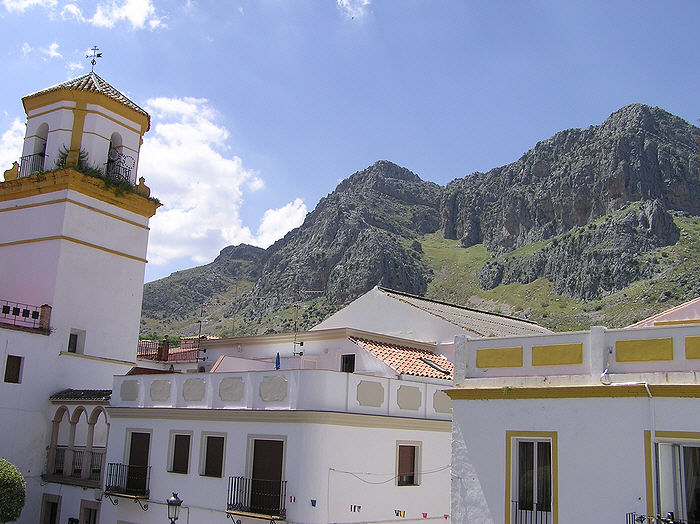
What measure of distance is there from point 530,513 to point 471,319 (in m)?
18.8

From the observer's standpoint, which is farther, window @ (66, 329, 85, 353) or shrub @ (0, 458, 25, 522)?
window @ (66, 329, 85, 353)

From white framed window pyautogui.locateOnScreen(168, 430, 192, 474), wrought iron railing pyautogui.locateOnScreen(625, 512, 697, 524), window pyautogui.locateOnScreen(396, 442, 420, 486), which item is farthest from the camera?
white framed window pyautogui.locateOnScreen(168, 430, 192, 474)

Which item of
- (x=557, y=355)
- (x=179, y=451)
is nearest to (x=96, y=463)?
(x=179, y=451)

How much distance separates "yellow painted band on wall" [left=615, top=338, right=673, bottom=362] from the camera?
37.3 feet

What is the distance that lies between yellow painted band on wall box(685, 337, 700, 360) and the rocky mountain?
90078 millimetres

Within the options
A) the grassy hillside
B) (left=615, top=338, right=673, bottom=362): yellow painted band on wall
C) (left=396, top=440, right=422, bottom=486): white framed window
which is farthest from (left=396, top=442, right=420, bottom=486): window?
the grassy hillside

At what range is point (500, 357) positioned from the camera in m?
13.1

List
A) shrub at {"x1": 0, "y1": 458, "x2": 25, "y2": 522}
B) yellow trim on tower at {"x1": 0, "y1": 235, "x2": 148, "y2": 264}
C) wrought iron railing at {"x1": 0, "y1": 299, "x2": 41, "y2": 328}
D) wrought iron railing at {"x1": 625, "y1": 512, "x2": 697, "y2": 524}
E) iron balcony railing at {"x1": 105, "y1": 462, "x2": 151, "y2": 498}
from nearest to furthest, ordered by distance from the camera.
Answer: wrought iron railing at {"x1": 625, "y1": 512, "x2": 697, "y2": 524} → shrub at {"x1": 0, "y1": 458, "x2": 25, "y2": 522} → iron balcony railing at {"x1": 105, "y1": 462, "x2": 151, "y2": 498} → wrought iron railing at {"x1": 0, "y1": 299, "x2": 41, "y2": 328} → yellow trim on tower at {"x1": 0, "y1": 235, "x2": 148, "y2": 264}

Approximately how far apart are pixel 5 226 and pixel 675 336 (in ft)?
82.0

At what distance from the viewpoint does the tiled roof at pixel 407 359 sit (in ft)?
69.9

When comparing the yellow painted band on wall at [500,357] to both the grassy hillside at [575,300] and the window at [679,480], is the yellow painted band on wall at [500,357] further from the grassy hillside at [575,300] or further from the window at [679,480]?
Answer: the grassy hillside at [575,300]

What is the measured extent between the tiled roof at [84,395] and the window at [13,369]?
1388 millimetres

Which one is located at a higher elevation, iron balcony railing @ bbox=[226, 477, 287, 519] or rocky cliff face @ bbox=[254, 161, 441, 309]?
rocky cliff face @ bbox=[254, 161, 441, 309]

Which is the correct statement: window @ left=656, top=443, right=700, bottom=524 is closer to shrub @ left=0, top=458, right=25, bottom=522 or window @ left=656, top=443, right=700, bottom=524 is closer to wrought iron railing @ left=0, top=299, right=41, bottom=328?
shrub @ left=0, top=458, right=25, bottom=522
